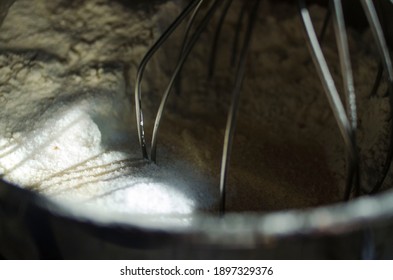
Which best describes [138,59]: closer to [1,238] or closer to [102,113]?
[102,113]

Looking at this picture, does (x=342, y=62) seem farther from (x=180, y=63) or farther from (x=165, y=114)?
(x=165, y=114)

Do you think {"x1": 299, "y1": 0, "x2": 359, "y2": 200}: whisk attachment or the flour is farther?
the flour

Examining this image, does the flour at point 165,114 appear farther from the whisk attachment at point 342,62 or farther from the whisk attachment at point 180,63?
the whisk attachment at point 342,62

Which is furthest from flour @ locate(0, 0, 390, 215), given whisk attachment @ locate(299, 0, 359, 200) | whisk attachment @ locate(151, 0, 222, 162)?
whisk attachment @ locate(299, 0, 359, 200)

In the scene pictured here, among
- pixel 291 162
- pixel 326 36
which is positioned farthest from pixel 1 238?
pixel 326 36

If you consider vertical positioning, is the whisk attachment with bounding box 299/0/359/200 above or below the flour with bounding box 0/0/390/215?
above

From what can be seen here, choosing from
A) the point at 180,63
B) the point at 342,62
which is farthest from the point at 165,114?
the point at 342,62

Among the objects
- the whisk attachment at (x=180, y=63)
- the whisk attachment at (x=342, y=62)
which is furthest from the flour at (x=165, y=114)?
the whisk attachment at (x=342, y=62)

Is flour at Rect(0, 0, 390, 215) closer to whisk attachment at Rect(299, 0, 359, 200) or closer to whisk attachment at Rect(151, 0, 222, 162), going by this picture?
whisk attachment at Rect(151, 0, 222, 162)

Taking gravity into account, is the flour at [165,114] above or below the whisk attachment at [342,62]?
below
